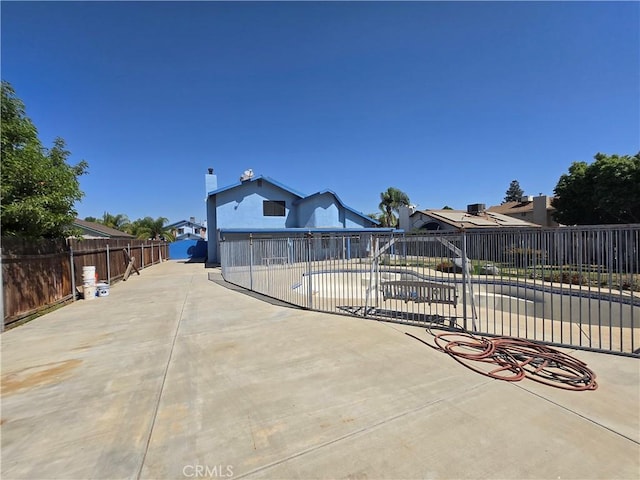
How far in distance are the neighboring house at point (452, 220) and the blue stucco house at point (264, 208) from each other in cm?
930

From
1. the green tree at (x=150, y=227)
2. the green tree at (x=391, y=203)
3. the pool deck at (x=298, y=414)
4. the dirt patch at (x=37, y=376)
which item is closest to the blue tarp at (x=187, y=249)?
the green tree at (x=150, y=227)

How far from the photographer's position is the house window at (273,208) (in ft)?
92.0

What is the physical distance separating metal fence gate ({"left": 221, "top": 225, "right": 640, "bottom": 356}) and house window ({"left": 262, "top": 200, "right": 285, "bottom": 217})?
670 inches

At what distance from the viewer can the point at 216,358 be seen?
15.3ft

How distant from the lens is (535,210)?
35.9 metres

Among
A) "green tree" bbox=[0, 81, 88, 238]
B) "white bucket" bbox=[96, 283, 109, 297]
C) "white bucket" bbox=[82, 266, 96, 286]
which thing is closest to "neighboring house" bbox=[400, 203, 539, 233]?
"white bucket" bbox=[96, 283, 109, 297]

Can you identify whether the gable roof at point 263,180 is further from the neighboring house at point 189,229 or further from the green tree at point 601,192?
the neighboring house at point 189,229

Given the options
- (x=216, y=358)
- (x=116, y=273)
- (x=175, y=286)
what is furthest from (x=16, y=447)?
(x=116, y=273)

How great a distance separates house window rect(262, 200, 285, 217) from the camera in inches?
1104

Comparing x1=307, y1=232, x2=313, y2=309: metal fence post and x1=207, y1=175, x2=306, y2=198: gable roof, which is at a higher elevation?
x1=207, y1=175, x2=306, y2=198: gable roof

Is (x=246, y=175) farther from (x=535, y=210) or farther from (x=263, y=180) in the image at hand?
(x=535, y=210)

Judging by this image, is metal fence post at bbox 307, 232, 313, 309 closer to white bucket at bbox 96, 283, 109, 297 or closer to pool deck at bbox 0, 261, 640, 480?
pool deck at bbox 0, 261, 640, 480

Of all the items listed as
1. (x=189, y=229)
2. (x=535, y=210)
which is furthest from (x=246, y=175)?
(x=189, y=229)

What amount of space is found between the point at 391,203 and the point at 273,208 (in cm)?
1778
